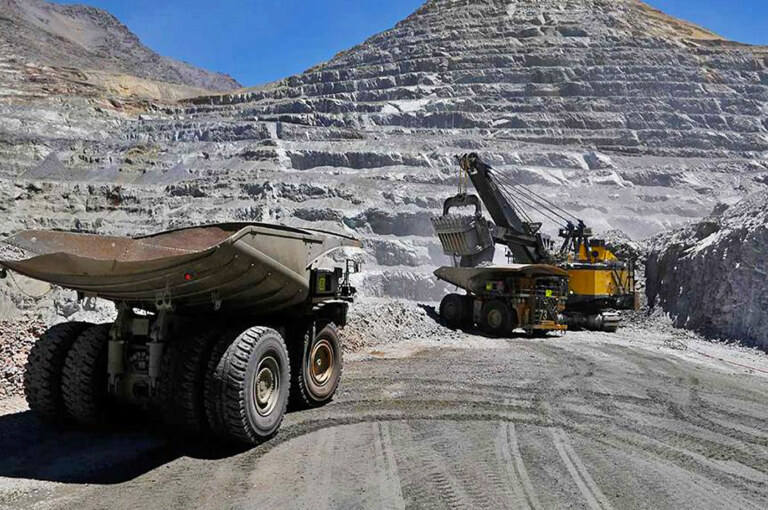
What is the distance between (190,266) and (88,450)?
1961 millimetres

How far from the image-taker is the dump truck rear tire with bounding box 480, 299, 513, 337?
16.4 m

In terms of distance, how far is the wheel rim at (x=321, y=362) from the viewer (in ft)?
23.3

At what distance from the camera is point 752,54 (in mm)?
58406

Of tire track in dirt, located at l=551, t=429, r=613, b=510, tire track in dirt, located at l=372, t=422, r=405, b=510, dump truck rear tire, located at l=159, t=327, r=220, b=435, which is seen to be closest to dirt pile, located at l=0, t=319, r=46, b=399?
dump truck rear tire, located at l=159, t=327, r=220, b=435

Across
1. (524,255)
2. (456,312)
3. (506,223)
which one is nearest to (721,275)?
(524,255)

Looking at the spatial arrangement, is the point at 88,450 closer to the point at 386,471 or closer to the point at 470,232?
the point at 386,471

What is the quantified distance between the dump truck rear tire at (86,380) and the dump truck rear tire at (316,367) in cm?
197

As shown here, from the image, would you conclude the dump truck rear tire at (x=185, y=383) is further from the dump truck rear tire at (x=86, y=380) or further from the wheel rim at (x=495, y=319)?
the wheel rim at (x=495, y=319)

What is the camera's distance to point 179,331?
5668mm

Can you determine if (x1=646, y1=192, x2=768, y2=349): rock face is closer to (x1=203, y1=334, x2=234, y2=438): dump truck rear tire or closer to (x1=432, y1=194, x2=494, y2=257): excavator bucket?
(x1=432, y1=194, x2=494, y2=257): excavator bucket

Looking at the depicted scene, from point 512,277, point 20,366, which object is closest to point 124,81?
point 512,277

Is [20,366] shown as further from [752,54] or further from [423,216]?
[752,54]

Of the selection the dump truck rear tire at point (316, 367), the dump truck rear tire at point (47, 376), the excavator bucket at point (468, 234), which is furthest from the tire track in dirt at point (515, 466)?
the excavator bucket at point (468, 234)

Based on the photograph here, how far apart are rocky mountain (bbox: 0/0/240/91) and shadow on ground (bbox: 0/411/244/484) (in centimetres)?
9626
